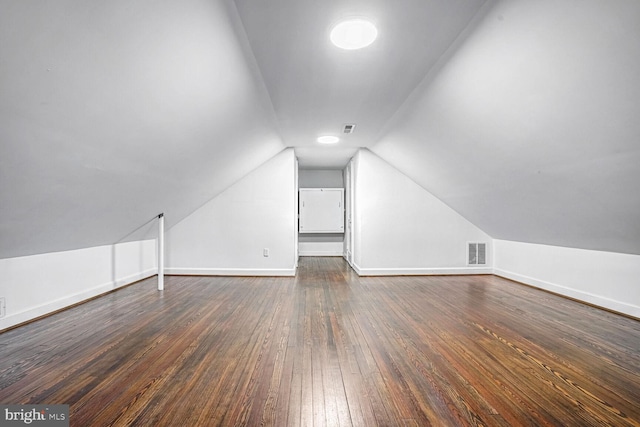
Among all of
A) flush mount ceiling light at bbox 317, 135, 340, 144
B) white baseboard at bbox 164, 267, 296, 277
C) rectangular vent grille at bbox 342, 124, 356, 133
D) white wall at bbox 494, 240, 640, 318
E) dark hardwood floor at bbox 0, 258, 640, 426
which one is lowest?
dark hardwood floor at bbox 0, 258, 640, 426

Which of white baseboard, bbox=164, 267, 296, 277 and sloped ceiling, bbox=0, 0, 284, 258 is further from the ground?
sloped ceiling, bbox=0, 0, 284, 258

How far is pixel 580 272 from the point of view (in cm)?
378

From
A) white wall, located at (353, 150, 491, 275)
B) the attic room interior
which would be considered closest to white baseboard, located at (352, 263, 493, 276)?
white wall, located at (353, 150, 491, 275)

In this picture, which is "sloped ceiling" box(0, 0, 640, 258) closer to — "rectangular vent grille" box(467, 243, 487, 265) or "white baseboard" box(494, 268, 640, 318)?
"white baseboard" box(494, 268, 640, 318)

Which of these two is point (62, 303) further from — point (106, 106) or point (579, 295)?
point (579, 295)

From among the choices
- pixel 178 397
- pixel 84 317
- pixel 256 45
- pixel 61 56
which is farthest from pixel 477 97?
pixel 84 317

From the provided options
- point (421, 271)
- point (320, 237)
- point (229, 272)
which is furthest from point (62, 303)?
point (320, 237)

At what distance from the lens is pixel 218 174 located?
4.32m

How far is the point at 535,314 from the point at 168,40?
389 cm

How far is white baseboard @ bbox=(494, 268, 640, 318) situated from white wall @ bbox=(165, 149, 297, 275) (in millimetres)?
3526

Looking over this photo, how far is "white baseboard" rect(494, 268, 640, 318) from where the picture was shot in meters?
3.19

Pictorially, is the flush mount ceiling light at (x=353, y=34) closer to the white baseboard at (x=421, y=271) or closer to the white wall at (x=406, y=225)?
the white wall at (x=406, y=225)

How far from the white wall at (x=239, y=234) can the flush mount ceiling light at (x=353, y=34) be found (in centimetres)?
327

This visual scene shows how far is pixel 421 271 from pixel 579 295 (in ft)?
6.87
